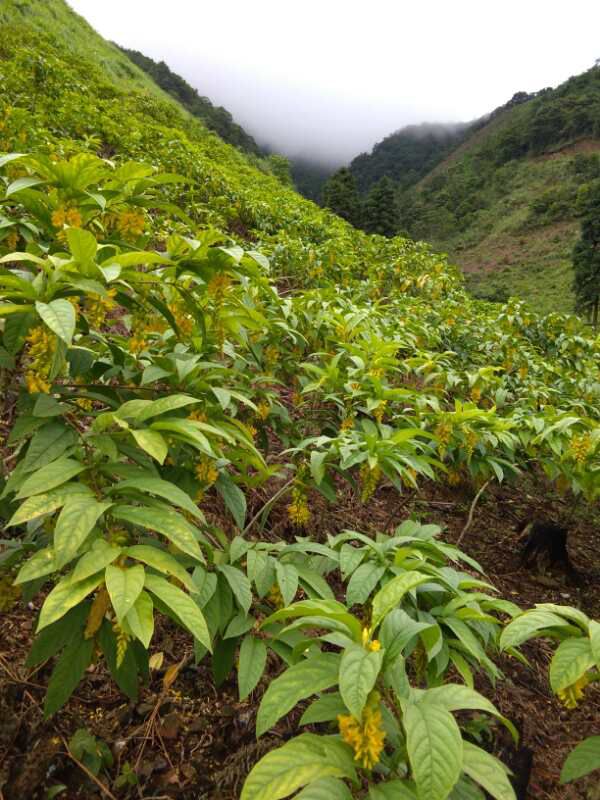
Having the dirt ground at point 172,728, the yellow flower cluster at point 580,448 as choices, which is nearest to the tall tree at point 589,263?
the yellow flower cluster at point 580,448

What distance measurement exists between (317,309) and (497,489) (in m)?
2.23

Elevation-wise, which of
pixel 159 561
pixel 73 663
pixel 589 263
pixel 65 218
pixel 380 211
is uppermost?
pixel 589 263

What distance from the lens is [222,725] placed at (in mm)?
1764

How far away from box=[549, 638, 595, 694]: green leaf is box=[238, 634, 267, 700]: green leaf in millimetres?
595

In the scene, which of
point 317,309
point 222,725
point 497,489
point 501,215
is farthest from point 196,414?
point 501,215

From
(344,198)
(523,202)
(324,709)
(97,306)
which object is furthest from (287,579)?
(523,202)

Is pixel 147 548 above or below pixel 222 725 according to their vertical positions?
above

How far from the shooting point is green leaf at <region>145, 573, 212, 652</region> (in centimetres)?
77

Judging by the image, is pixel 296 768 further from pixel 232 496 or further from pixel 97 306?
pixel 97 306

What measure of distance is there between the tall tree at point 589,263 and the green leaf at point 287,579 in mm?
26863

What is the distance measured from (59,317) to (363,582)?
881mm

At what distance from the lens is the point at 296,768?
0.72 m

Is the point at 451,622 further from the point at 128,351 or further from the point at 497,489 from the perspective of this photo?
the point at 497,489

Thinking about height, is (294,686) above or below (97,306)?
below
